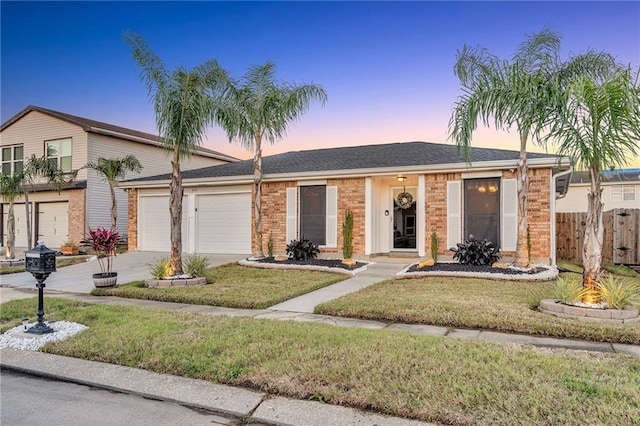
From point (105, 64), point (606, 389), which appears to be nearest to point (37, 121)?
point (105, 64)

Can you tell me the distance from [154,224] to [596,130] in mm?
14705

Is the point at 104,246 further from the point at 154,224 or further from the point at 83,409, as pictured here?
the point at 154,224

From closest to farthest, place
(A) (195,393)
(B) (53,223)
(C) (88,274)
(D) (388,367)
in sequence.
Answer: (A) (195,393)
(D) (388,367)
(C) (88,274)
(B) (53,223)

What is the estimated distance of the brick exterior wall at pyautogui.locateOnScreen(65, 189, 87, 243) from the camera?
18.8 metres

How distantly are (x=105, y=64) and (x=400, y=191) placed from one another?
10.7m

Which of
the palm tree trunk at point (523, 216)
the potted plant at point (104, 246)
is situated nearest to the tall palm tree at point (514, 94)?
the palm tree trunk at point (523, 216)

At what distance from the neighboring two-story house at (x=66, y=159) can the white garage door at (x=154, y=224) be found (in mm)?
4084

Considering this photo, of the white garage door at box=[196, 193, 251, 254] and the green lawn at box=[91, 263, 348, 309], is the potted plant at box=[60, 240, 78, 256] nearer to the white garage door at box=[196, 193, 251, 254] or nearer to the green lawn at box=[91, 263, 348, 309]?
the white garage door at box=[196, 193, 251, 254]

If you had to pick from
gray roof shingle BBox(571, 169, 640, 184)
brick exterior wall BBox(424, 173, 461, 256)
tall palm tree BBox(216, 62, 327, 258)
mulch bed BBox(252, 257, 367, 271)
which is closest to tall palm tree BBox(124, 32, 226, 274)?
tall palm tree BBox(216, 62, 327, 258)

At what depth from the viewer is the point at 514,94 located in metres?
6.77

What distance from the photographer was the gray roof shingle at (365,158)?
40.2 ft

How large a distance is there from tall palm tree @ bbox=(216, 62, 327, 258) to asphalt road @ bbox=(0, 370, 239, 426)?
899 centimetres

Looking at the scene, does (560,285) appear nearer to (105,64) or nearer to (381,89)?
(381,89)

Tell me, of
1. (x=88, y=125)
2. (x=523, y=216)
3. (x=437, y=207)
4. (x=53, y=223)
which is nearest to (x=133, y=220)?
(x=88, y=125)
